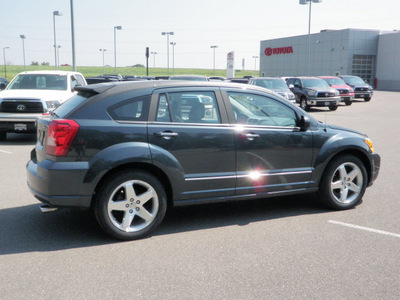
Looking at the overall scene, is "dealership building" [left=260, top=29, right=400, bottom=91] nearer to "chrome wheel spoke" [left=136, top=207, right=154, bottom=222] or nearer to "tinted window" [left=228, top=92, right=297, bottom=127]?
"tinted window" [left=228, top=92, right=297, bottom=127]

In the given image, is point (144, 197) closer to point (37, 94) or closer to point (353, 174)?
point (353, 174)

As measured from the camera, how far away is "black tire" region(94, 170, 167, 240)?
462 centimetres

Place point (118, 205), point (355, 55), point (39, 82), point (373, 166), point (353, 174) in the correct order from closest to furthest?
point (118, 205)
point (353, 174)
point (373, 166)
point (39, 82)
point (355, 55)

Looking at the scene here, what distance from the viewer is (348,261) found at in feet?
13.8

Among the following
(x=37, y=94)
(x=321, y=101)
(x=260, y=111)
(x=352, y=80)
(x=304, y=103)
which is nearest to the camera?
(x=260, y=111)

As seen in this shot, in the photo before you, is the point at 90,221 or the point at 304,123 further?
the point at 304,123

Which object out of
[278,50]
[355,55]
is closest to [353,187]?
[355,55]

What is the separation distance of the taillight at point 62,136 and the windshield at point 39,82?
888 cm

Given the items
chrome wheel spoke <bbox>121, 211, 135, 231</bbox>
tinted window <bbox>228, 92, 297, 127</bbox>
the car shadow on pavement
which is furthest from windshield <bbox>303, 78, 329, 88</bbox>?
chrome wheel spoke <bbox>121, 211, 135, 231</bbox>

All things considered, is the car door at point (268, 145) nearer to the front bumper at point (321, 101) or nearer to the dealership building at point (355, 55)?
the front bumper at point (321, 101)

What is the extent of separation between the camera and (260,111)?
18.0ft

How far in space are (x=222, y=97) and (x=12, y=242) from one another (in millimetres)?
2775

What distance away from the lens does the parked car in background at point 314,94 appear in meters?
24.2

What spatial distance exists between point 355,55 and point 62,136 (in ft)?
191
